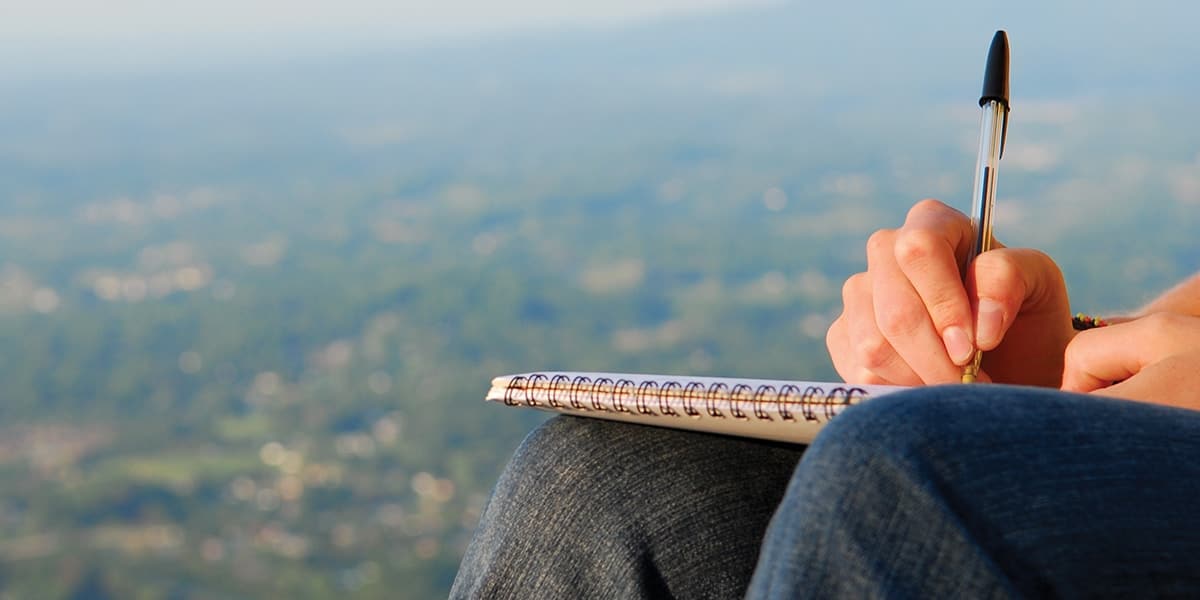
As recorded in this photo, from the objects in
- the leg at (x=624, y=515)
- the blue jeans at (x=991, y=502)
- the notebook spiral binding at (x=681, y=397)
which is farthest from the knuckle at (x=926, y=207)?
the blue jeans at (x=991, y=502)

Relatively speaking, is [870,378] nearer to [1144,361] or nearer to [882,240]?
[882,240]

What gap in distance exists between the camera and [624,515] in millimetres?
833

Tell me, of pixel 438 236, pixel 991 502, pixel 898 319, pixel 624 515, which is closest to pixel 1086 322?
pixel 898 319

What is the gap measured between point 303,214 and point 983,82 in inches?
2228

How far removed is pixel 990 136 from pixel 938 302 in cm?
23

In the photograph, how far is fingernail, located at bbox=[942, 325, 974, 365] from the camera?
0.99 meters

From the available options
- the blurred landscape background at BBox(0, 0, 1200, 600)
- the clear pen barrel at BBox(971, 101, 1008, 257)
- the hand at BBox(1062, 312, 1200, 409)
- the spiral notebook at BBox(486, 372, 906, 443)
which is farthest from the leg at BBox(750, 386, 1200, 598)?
the blurred landscape background at BBox(0, 0, 1200, 600)

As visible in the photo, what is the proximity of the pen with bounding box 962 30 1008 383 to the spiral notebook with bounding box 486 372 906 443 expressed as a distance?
427mm

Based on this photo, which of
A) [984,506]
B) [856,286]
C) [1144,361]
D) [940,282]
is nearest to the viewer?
[984,506]

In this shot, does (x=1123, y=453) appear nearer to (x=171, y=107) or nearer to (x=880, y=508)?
(x=880, y=508)

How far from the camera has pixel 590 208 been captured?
52125 mm

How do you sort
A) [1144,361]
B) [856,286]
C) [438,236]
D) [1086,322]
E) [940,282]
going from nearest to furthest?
[1144,361], [940,282], [856,286], [1086,322], [438,236]

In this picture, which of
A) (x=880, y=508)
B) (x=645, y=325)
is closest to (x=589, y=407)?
(x=880, y=508)

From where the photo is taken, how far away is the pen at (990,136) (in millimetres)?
1092
